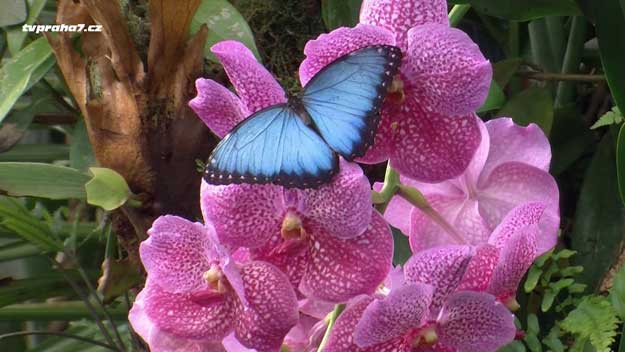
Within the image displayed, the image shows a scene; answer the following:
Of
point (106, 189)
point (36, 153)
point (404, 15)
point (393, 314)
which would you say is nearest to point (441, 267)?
point (393, 314)

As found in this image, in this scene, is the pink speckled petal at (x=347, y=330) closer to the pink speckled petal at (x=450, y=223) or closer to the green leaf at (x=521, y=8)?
the pink speckled petal at (x=450, y=223)

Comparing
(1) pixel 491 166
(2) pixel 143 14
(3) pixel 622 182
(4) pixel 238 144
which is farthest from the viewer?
(2) pixel 143 14

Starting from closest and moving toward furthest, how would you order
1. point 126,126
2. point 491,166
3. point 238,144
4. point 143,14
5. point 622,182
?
point 238,144, point 491,166, point 622,182, point 126,126, point 143,14

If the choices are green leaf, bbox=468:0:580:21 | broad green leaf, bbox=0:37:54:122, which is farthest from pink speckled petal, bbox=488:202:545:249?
broad green leaf, bbox=0:37:54:122

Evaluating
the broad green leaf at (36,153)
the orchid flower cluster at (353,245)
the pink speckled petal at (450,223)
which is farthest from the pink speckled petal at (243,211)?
the broad green leaf at (36,153)

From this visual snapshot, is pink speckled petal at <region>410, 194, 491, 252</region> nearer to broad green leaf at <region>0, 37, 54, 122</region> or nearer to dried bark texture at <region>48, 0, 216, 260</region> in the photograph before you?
dried bark texture at <region>48, 0, 216, 260</region>

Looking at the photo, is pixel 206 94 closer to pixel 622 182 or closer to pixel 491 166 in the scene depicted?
pixel 491 166

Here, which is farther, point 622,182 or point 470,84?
point 622,182

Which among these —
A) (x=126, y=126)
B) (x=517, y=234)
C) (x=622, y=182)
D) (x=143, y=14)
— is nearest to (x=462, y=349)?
(x=517, y=234)
